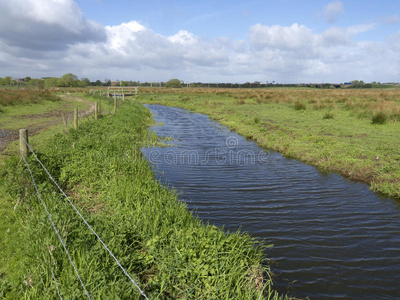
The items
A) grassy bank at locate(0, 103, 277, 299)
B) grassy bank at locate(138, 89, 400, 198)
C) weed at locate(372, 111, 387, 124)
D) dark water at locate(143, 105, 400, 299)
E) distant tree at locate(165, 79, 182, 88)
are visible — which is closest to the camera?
grassy bank at locate(0, 103, 277, 299)

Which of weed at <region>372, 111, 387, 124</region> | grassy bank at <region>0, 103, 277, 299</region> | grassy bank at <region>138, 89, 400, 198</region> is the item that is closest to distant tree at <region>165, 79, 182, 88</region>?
grassy bank at <region>138, 89, 400, 198</region>

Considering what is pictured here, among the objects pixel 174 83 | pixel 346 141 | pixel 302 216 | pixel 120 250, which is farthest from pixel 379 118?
pixel 174 83

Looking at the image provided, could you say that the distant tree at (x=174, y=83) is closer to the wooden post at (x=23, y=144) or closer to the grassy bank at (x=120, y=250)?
the wooden post at (x=23, y=144)

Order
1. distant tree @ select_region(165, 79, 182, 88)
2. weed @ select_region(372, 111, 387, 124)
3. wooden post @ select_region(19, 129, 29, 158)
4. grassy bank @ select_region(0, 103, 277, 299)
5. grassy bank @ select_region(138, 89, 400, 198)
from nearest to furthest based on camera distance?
grassy bank @ select_region(0, 103, 277, 299)
wooden post @ select_region(19, 129, 29, 158)
grassy bank @ select_region(138, 89, 400, 198)
weed @ select_region(372, 111, 387, 124)
distant tree @ select_region(165, 79, 182, 88)

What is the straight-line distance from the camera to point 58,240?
4.61m

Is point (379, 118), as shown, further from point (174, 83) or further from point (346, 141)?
point (174, 83)

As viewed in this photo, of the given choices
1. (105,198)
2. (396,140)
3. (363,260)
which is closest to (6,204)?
(105,198)

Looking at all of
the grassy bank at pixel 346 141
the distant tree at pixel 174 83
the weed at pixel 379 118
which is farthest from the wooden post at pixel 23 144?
the distant tree at pixel 174 83

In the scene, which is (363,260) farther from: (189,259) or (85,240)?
(85,240)

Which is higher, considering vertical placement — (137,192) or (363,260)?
(137,192)

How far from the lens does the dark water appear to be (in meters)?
5.40

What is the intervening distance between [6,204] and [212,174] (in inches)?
276

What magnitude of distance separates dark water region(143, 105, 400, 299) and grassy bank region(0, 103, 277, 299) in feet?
3.88

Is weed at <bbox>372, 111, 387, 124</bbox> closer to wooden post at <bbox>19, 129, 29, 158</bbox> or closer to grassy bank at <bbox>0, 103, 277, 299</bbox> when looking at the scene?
grassy bank at <bbox>0, 103, 277, 299</bbox>
